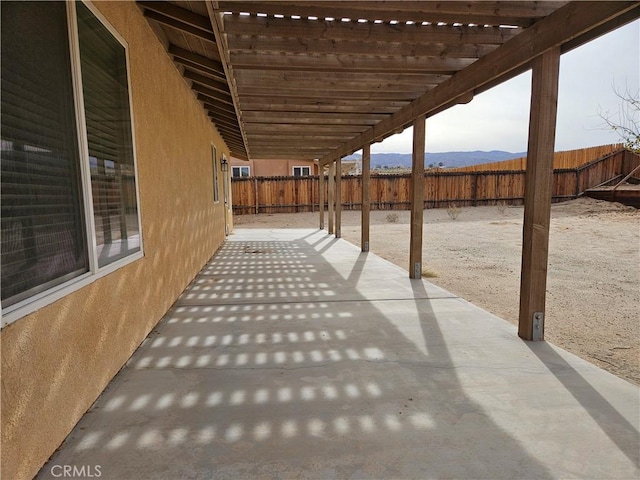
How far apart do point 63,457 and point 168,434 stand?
Result: 0.43 metres

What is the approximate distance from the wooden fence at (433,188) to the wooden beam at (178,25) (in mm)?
14947

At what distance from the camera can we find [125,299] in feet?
7.98

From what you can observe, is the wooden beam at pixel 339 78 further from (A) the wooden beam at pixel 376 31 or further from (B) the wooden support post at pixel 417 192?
(A) the wooden beam at pixel 376 31

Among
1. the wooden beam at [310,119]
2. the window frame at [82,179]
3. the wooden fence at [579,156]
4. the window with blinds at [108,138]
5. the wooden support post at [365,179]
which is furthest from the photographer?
the wooden fence at [579,156]

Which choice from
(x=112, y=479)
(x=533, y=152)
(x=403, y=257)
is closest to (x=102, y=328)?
(x=112, y=479)

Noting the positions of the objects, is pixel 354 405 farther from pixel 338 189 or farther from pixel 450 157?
pixel 450 157

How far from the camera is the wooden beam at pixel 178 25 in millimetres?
2955

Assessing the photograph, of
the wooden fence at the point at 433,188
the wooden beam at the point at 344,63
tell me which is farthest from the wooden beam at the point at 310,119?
the wooden fence at the point at 433,188

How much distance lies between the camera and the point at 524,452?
5.24 ft

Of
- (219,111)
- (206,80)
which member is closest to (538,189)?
(206,80)

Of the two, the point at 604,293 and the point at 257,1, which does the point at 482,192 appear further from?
the point at 257,1

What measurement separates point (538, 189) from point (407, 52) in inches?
67.1

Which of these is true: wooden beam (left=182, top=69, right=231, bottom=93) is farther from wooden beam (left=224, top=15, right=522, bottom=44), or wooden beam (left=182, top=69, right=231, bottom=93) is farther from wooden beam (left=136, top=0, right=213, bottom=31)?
wooden beam (left=224, top=15, right=522, bottom=44)

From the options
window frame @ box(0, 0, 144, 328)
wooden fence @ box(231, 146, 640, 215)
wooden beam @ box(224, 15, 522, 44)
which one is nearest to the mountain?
wooden fence @ box(231, 146, 640, 215)
